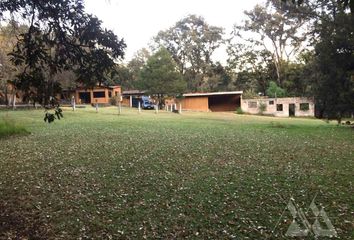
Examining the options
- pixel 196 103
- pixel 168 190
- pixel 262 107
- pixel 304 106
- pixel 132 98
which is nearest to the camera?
pixel 168 190

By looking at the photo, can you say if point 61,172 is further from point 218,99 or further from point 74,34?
point 218,99

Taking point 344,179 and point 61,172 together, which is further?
point 61,172

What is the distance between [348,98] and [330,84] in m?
1.48

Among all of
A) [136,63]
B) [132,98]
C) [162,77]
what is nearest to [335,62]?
[162,77]

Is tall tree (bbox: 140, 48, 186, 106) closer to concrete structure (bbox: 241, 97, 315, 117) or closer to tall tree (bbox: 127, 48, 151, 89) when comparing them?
concrete structure (bbox: 241, 97, 315, 117)

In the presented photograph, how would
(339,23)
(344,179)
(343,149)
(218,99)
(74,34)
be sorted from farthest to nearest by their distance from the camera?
(218,99) → (339,23) → (343,149) → (344,179) → (74,34)

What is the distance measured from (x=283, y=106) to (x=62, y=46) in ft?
144

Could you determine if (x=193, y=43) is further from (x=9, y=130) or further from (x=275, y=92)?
(x=9, y=130)

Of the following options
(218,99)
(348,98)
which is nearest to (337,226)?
(348,98)

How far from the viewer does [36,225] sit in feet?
19.1

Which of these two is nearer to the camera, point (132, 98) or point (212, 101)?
point (212, 101)

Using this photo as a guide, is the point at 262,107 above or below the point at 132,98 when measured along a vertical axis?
below

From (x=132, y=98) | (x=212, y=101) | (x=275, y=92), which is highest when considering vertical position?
(x=275, y=92)

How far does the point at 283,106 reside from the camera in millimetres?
47656
